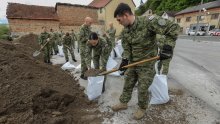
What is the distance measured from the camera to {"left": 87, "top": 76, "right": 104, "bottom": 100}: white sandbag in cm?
316

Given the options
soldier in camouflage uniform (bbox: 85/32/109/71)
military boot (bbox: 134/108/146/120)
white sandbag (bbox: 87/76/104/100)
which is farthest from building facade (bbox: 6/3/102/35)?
military boot (bbox: 134/108/146/120)

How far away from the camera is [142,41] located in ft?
7.66

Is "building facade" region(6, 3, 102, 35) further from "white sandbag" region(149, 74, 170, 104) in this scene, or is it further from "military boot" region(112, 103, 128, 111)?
"white sandbag" region(149, 74, 170, 104)

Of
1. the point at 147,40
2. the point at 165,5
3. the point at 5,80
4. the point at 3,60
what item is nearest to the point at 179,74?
the point at 147,40

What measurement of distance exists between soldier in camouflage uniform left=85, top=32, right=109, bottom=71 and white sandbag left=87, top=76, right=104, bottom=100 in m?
0.35

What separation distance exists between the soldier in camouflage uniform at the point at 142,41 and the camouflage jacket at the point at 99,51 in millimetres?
914

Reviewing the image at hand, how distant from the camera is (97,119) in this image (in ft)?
8.98

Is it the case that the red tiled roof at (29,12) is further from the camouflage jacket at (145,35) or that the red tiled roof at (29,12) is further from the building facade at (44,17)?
the camouflage jacket at (145,35)

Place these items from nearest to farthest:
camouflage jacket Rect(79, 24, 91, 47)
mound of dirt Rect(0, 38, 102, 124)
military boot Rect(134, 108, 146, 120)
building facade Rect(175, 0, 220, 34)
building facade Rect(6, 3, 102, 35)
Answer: mound of dirt Rect(0, 38, 102, 124) < military boot Rect(134, 108, 146, 120) < camouflage jacket Rect(79, 24, 91, 47) < building facade Rect(6, 3, 102, 35) < building facade Rect(175, 0, 220, 34)

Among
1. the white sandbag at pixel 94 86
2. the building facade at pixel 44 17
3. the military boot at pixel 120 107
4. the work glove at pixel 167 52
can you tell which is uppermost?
the building facade at pixel 44 17

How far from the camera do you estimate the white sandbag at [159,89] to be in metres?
2.93

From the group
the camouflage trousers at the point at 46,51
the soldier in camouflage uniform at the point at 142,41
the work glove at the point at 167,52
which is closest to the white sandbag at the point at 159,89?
the soldier in camouflage uniform at the point at 142,41

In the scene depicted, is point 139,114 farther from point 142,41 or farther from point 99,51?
point 99,51

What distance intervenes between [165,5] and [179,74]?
50.8 meters
